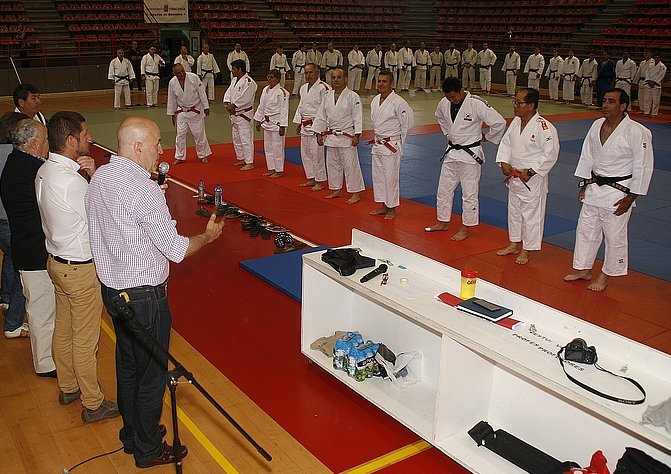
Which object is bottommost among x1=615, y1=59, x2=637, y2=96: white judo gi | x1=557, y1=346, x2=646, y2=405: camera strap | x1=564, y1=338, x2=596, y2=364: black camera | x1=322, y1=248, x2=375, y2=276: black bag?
x1=557, y1=346, x2=646, y2=405: camera strap

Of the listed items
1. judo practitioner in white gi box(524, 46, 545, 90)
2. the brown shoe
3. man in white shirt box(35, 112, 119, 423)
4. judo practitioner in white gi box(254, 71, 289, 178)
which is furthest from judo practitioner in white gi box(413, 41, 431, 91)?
the brown shoe

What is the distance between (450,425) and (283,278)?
2744mm

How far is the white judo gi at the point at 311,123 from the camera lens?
9039mm

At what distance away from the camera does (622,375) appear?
2.95 meters

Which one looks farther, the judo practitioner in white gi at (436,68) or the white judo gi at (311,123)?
the judo practitioner in white gi at (436,68)

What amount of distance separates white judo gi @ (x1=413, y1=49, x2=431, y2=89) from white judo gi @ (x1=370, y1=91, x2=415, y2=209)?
48.8ft

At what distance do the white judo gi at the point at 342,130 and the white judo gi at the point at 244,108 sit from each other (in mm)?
1781

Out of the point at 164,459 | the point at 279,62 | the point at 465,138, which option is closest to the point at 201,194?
the point at 465,138

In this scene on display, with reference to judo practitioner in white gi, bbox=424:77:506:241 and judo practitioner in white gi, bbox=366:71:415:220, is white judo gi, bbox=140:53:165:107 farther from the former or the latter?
judo practitioner in white gi, bbox=424:77:506:241

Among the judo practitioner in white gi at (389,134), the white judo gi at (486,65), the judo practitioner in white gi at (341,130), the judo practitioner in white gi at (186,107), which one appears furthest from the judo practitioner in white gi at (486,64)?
the judo practitioner in white gi at (389,134)

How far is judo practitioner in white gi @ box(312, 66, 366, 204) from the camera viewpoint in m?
8.27

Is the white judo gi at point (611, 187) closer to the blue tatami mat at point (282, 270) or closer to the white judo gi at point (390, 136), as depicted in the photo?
the white judo gi at point (390, 136)

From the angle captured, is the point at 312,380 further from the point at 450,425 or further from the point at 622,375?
the point at 622,375

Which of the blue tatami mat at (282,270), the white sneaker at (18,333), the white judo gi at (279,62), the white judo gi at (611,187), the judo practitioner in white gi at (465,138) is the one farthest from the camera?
the white judo gi at (279,62)
